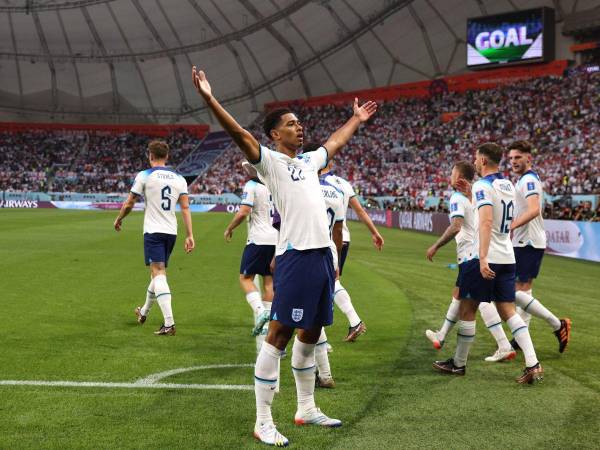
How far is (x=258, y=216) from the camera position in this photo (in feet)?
24.8

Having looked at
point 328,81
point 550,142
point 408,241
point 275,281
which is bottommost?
point 408,241

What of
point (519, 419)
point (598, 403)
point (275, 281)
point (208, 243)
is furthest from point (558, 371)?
point (208, 243)

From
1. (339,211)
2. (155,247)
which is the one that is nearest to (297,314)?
(339,211)

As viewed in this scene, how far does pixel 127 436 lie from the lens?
4430mm

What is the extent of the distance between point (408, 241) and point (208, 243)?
8.54 meters

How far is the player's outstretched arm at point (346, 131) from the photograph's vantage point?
5031mm

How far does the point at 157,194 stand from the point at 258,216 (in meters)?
1.57

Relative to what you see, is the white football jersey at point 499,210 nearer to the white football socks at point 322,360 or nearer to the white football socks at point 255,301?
the white football socks at point 322,360

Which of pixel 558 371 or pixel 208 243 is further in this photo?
pixel 208 243

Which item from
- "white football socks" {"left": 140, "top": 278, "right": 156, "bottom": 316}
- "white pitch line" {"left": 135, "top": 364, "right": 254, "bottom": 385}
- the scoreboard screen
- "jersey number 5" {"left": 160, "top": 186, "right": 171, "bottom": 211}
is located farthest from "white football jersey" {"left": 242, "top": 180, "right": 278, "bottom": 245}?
the scoreboard screen

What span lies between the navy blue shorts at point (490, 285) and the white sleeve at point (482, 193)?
653mm

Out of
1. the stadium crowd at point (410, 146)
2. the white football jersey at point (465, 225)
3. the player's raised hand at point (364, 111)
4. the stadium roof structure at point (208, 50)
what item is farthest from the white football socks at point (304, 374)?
the stadium roof structure at point (208, 50)

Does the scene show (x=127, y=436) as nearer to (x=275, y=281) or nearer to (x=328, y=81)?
(x=275, y=281)

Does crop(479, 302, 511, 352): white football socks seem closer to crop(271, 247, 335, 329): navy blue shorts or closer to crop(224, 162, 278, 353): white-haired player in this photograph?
crop(224, 162, 278, 353): white-haired player
